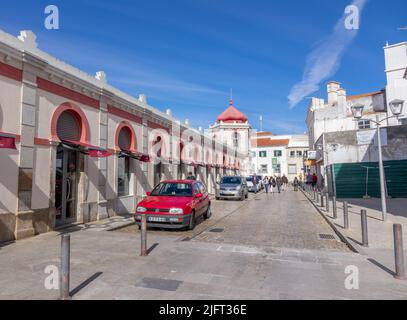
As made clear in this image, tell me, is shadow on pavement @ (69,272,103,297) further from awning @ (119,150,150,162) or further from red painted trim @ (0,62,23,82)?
awning @ (119,150,150,162)

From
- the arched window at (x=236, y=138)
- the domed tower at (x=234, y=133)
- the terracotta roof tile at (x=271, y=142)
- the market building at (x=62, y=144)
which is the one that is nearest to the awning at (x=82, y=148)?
the market building at (x=62, y=144)

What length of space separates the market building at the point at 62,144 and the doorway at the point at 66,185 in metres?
0.04

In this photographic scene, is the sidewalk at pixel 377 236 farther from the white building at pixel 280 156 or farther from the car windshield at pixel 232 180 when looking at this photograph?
the white building at pixel 280 156

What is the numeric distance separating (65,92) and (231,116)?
135 feet

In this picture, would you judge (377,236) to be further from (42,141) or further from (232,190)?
(232,190)

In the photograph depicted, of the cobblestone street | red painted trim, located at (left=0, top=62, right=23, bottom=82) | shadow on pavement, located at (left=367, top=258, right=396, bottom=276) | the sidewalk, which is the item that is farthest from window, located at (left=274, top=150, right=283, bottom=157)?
red painted trim, located at (left=0, top=62, right=23, bottom=82)

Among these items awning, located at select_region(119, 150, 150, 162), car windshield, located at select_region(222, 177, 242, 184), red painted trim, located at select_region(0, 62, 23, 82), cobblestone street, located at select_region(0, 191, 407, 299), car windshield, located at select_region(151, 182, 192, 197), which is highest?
red painted trim, located at select_region(0, 62, 23, 82)

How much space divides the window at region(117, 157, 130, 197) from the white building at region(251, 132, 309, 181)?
4814 cm

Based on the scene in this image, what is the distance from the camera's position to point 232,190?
21.9 m

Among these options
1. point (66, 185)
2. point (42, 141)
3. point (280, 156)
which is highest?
point (280, 156)

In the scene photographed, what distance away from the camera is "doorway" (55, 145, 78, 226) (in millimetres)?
10070

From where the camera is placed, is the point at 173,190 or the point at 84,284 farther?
the point at 173,190

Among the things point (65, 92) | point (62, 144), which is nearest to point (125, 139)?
point (65, 92)
